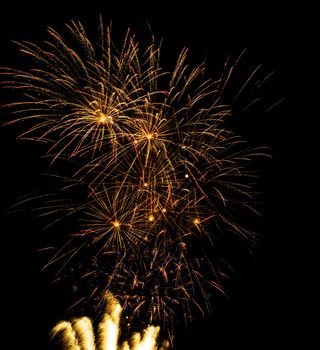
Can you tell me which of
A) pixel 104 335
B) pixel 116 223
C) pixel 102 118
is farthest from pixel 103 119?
pixel 104 335

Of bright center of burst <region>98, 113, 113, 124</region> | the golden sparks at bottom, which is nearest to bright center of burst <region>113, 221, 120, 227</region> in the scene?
the golden sparks at bottom

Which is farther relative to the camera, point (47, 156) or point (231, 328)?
point (231, 328)

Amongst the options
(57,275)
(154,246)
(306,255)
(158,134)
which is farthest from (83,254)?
(306,255)

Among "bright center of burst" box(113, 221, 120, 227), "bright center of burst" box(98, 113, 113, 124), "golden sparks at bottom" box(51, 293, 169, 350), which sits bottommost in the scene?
"golden sparks at bottom" box(51, 293, 169, 350)

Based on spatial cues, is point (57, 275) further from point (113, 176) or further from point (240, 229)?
point (240, 229)

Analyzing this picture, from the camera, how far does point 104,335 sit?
5.64 m

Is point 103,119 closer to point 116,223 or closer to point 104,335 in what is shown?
point 116,223

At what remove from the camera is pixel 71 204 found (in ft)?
21.9

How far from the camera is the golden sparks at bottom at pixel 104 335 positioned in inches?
202

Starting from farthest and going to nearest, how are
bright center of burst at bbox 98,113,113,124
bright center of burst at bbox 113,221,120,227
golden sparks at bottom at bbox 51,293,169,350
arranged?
bright center of burst at bbox 113,221,120,227 → bright center of burst at bbox 98,113,113,124 → golden sparks at bottom at bbox 51,293,169,350

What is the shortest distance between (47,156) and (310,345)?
5992mm

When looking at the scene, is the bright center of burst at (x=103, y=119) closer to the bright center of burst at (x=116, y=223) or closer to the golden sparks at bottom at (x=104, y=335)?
the bright center of burst at (x=116, y=223)

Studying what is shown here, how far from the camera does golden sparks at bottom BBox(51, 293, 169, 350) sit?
513 cm

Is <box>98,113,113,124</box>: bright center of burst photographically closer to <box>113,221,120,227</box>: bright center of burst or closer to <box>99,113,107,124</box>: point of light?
<box>99,113,107,124</box>: point of light
